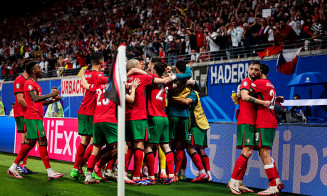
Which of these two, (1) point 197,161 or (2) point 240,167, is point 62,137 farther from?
(2) point 240,167

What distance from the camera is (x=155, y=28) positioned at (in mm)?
19984

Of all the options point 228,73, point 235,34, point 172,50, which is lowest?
point 228,73

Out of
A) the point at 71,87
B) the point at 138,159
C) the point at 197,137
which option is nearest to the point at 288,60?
the point at 197,137

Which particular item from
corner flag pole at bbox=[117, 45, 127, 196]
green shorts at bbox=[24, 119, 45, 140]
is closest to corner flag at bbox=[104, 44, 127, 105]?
corner flag pole at bbox=[117, 45, 127, 196]

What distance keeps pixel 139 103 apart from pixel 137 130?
0.45 meters

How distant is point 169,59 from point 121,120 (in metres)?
12.5

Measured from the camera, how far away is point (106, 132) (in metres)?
6.26

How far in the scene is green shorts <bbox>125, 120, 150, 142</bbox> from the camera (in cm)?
633

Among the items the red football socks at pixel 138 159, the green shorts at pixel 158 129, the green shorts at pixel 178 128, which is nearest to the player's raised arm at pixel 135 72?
the green shorts at pixel 158 129

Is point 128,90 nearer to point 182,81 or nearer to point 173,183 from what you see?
point 182,81

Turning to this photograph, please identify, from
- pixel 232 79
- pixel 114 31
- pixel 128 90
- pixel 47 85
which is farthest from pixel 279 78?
pixel 47 85

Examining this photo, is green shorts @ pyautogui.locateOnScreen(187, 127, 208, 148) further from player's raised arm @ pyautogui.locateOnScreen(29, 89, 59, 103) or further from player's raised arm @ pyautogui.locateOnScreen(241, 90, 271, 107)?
player's raised arm @ pyautogui.locateOnScreen(29, 89, 59, 103)

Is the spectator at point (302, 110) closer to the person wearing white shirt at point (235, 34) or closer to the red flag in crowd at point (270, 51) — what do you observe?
the red flag in crowd at point (270, 51)

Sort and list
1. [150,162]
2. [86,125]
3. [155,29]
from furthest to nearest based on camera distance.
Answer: [155,29] < [86,125] < [150,162]
